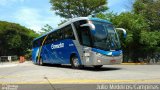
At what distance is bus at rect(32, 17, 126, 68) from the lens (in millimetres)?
19312

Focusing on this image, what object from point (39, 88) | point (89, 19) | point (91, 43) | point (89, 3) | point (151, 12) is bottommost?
point (39, 88)

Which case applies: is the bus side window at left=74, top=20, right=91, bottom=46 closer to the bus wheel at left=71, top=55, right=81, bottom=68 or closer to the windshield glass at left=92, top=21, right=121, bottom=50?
the windshield glass at left=92, top=21, right=121, bottom=50

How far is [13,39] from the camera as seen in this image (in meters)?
70.0

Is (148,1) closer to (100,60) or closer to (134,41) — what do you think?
(134,41)

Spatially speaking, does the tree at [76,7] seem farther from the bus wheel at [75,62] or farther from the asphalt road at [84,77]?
the asphalt road at [84,77]

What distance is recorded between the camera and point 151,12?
3991 cm

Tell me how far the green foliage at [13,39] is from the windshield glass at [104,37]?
5147cm

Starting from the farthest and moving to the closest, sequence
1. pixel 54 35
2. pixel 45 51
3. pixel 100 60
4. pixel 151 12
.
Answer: pixel 151 12 → pixel 45 51 → pixel 54 35 → pixel 100 60

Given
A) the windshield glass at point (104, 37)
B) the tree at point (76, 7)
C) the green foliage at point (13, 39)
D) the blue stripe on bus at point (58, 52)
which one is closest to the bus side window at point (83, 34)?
the windshield glass at point (104, 37)

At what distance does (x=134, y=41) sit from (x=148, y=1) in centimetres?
1051

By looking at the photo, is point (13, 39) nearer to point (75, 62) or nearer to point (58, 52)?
point (58, 52)

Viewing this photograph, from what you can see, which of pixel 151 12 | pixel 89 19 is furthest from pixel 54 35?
pixel 151 12

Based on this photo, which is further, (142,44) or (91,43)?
(142,44)

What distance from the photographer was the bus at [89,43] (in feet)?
63.4
